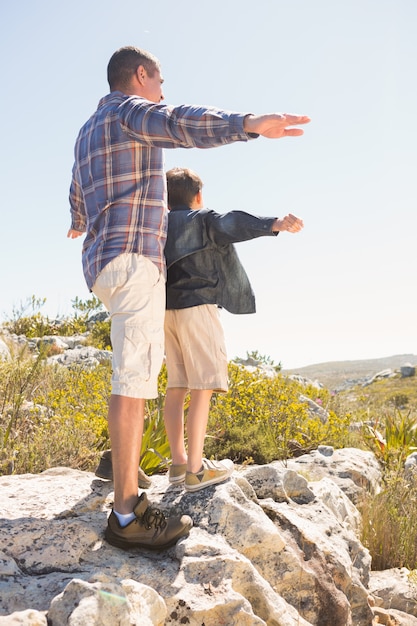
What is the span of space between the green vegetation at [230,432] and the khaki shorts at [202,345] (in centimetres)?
123

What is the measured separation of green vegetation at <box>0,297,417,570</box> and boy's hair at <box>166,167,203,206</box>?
1885 millimetres

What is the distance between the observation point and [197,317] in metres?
3.46

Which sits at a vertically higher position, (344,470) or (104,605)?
(104,605)

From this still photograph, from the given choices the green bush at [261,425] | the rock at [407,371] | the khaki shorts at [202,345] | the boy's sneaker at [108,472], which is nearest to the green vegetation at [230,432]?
the green bush at [261,425]

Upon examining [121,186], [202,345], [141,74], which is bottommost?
[202,345]

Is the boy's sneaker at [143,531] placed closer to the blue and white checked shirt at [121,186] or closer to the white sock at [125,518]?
the white sock at [125,518]

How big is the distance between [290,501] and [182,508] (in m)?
0.89

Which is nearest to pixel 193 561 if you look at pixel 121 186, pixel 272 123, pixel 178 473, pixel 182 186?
pixel 178 473

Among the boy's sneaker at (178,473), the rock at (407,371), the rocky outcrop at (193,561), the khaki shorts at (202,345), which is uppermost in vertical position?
the khaki shorts at (202,345)

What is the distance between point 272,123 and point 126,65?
1.04m

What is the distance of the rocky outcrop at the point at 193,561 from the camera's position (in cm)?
232

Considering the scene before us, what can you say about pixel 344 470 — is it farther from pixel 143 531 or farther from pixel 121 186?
pixel 121 186

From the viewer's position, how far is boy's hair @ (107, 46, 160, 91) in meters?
3.07

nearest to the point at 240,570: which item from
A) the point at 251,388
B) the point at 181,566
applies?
the point at 181,566
